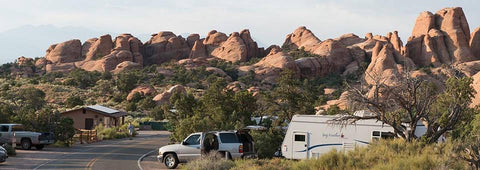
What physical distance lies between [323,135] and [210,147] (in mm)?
5220

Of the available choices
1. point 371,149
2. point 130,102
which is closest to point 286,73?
point 371,149

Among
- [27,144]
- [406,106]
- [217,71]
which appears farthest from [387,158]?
[217,71]

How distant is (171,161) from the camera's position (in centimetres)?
2367

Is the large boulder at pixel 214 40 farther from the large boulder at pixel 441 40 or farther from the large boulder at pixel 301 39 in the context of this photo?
the large boulder at pixel 441 40

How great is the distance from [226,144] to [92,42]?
442 feet

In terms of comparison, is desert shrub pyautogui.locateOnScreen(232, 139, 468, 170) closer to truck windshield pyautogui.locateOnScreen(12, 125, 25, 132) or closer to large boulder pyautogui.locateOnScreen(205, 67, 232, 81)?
truck windshield pyautogui.locateOnScreen(12, 125, 25, 132)

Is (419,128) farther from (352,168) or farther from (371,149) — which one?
(352,168)

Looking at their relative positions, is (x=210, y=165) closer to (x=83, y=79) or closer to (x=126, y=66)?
(x=83, y=79)

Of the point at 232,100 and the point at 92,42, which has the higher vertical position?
the point at 92,42

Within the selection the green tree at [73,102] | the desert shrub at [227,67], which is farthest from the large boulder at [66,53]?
the green tree at [73,102]

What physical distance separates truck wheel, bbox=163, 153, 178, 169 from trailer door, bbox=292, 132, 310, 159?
5.46 metres

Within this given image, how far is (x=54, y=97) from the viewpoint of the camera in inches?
3706

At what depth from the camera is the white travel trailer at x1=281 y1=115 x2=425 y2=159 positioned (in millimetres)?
23484

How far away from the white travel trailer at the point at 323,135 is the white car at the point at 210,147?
82.5 inches
